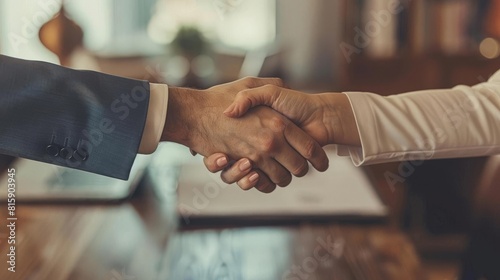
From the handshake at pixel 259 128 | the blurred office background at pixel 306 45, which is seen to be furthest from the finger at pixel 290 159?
the blurred office background at pixel 306 45

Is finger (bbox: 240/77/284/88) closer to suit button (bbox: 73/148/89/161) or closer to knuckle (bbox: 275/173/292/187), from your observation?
knuckle (bbox: 275/173/292/187)

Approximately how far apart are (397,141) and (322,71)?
108 inches

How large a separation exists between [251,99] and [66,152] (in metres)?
0.35

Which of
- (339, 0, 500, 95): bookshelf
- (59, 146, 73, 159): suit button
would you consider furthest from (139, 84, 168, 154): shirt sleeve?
(339, 0, 500, 95): bookshelf

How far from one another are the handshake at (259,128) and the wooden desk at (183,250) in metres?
0.13

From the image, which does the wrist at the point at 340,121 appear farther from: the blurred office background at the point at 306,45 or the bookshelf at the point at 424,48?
the bookshelf at the point at 424,48

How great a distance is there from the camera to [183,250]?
1280mm

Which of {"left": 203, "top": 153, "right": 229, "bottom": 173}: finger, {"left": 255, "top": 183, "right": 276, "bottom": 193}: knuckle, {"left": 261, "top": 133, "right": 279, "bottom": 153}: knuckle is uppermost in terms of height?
{"left": 261, "top": 133, "right": 279, "bottom": 153}: knuckle

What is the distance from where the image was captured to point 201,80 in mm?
3584

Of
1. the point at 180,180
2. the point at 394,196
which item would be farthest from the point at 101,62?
the point at 180,180

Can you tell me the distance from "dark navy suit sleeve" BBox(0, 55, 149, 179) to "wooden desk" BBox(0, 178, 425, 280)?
134 millimetres

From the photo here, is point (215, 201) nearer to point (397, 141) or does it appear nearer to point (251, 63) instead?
point (397, 141)

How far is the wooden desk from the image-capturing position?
3.84ft

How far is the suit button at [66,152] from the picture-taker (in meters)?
1.29
